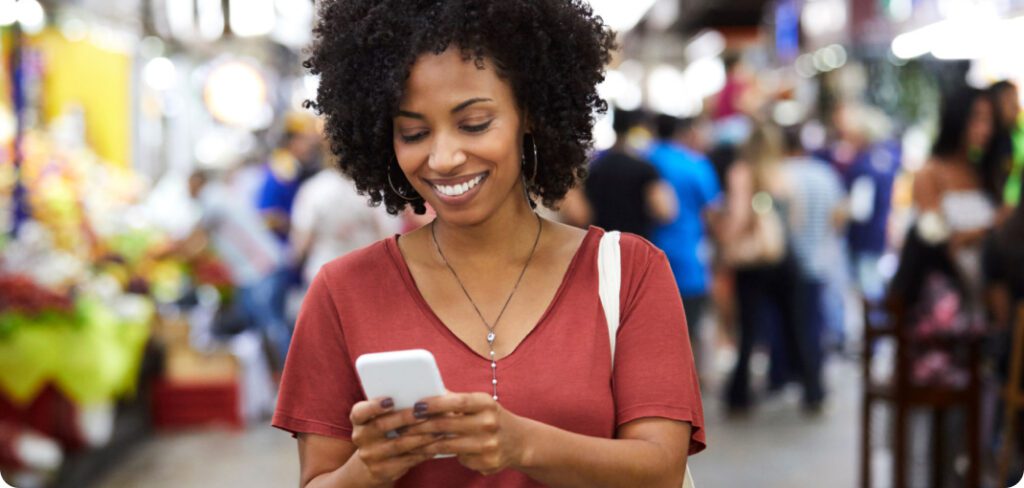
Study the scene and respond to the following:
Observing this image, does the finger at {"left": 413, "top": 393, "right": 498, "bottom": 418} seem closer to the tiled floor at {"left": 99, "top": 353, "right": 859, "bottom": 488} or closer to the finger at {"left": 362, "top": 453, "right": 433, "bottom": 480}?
the finger at {"left": 362, "top": 453, "right": 433, "bottom": 480}

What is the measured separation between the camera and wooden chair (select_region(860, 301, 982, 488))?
189 inches

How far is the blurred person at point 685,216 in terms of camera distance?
7.78m

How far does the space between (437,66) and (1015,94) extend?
4931mm

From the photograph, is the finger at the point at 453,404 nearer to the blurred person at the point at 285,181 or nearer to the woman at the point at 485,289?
the woman at the point at 485,289

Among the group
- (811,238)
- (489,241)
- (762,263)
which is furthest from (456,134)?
(811,238)

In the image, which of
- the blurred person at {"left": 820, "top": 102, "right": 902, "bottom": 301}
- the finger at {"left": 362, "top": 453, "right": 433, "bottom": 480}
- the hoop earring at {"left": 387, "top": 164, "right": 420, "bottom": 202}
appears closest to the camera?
the finger at {"left": 362, "top": 453, "right": 433, "bottom": 480}

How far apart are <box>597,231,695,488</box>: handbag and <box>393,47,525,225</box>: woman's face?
21 centimetres

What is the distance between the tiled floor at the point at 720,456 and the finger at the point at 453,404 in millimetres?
4622

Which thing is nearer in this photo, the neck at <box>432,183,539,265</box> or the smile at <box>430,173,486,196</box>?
the smile at <box>430,173,486,196</box>

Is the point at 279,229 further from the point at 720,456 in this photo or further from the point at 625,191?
the point at 720,456

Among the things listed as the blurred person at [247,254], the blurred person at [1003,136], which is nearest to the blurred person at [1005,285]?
the blurred person at [1003,136]

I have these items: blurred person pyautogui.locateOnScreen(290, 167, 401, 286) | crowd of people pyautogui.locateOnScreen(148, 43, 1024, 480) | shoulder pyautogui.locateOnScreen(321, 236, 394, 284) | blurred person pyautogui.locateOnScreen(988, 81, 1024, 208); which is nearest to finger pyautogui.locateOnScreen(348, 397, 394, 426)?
shoulder pyautogui.locateOnScreen(321, 236, 394, 284)

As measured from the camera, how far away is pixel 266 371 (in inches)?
336

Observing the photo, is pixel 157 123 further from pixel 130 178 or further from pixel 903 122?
pixel 903 122
